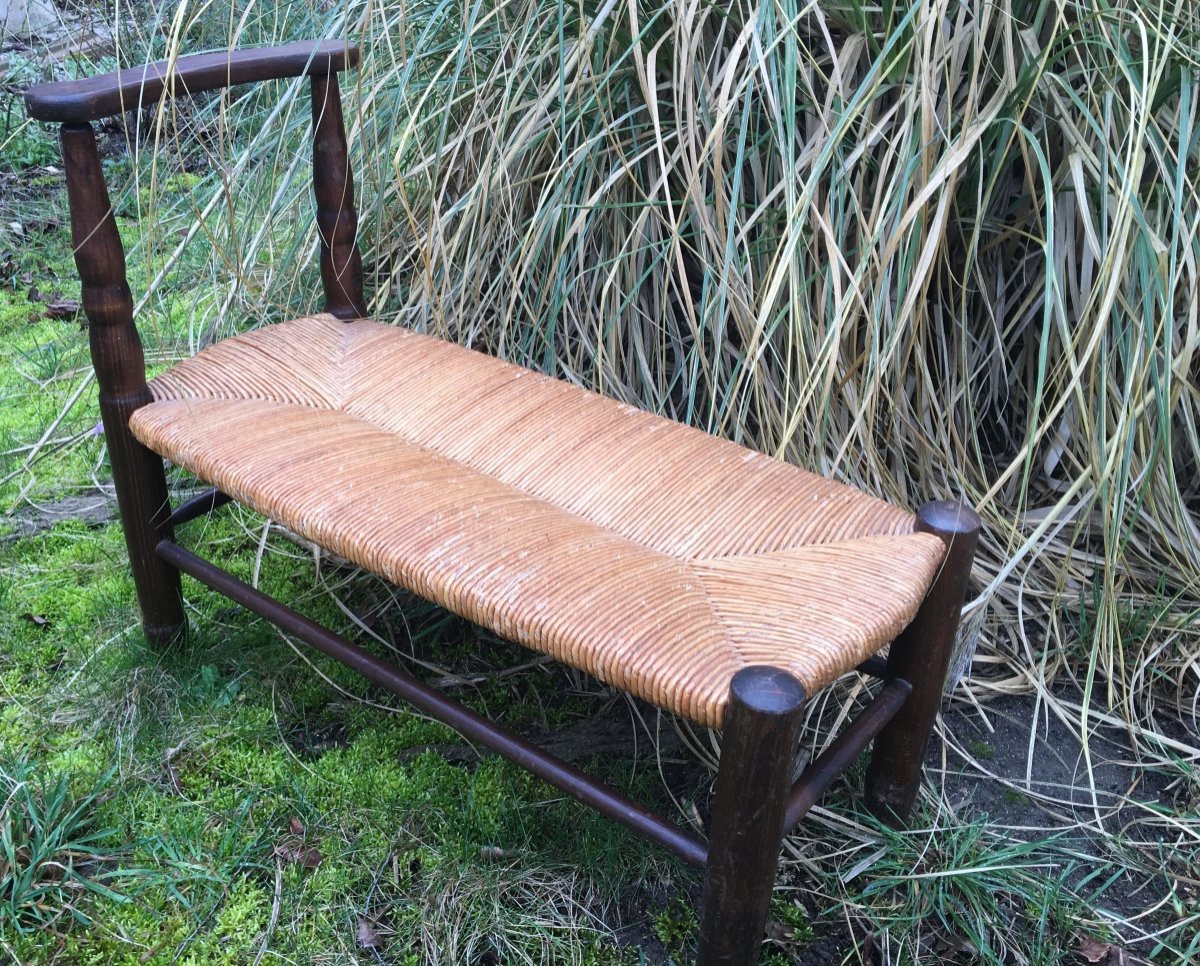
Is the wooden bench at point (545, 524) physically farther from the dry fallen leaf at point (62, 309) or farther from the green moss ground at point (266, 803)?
the dry fallen leaf at point (62, 309)

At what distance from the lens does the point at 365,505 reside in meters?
1.25

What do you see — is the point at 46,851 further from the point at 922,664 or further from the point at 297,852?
the point at 922,664

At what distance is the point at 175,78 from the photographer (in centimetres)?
140

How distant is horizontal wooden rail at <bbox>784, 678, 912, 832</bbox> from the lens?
43.5 inches

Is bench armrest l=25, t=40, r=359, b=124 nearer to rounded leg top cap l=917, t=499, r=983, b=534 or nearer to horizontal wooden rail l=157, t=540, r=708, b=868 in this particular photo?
horizontal wooden rail l=157, t=540, r=708, b=868

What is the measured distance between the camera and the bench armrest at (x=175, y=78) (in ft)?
4.28

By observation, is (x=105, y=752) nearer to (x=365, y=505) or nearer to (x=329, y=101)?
(x=365, y=505)

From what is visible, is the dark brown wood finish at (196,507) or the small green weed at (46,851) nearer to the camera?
the small green weed at (46,851)

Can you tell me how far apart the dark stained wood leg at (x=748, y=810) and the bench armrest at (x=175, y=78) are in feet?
3.27

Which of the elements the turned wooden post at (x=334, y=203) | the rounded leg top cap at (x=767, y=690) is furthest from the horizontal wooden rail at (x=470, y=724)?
the turned wooden post at (x=334, y=203)

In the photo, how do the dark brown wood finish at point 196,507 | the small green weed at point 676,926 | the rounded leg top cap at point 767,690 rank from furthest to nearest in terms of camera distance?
1. the dark brown wood finish at point 196,507
2. the small green weed at point 676,926
3. the rounded leg top cap at point 767,690

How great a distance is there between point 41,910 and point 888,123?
1.52 metres

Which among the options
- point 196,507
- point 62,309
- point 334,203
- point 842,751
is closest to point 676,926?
point 842,751

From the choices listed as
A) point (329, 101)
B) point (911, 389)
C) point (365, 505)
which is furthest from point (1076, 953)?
point (329, 101)
